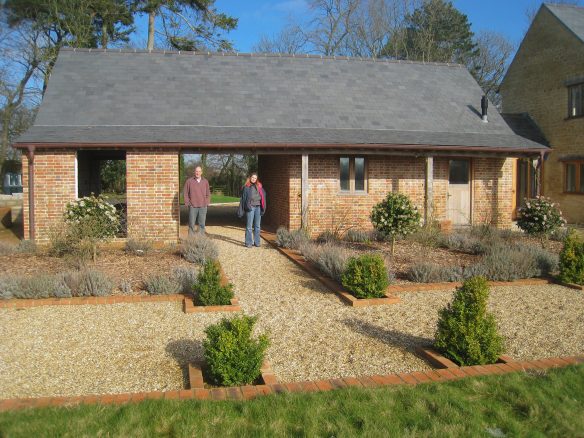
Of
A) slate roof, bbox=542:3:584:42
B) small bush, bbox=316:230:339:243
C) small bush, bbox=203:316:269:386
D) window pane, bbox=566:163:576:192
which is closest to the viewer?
small bush, bbox=203:316:269:386

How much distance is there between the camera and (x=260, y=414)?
3.72 meters

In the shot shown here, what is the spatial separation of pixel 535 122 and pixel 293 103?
36.6 feet

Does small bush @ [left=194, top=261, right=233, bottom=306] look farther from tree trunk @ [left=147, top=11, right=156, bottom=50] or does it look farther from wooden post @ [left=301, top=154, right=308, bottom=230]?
tree trunk @ [left=147, top=11, right=156, bottom=50]

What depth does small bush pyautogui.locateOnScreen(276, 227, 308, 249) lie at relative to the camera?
39.2 ft

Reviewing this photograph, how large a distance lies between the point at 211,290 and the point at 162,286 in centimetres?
96

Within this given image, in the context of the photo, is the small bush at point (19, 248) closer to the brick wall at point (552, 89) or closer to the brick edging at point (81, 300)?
the brick edging at point (81, 300)

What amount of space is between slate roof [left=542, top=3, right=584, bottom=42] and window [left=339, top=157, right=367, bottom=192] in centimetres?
1037

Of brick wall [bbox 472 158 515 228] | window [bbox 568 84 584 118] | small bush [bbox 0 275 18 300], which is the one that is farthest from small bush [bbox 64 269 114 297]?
window [bbox 568 84 584 118]

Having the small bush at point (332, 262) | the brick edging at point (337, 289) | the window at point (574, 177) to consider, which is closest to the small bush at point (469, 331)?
the brick edging at point (337, 289)

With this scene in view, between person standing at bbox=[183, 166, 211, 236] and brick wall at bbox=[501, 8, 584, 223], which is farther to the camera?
brick wall at bbox=[501, 8, 584, 223]

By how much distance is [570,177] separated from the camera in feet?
63.6

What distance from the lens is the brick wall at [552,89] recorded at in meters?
19.0

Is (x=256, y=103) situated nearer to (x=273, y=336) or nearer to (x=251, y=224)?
(x=251, y=224)

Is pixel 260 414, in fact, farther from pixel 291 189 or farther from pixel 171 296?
pixel 291 189
